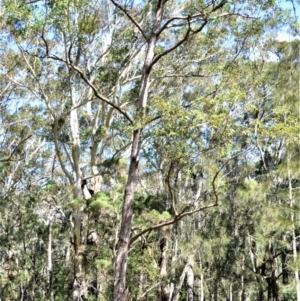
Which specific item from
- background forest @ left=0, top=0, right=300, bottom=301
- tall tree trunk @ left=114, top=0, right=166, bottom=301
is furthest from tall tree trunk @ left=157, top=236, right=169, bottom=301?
tall tree trunk @ left=114, top=0, right=166, bottom=301

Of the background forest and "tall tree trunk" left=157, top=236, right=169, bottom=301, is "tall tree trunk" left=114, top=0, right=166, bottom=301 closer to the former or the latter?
the background forest

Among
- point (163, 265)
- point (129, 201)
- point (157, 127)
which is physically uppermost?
point (157, 127)

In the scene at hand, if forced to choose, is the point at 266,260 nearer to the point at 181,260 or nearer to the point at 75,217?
the point at 181,260

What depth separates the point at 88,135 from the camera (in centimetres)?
1267

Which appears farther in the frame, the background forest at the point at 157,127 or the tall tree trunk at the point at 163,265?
the tall tree trunk at the point at 163,265

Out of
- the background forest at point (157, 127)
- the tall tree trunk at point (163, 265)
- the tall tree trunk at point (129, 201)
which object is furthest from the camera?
the tall tree trunk at point (163, 265)

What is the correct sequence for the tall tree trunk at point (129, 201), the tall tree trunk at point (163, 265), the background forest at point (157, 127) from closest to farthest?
the tall tree trunk at point (129, 201), the background forest at point (157, 127), the tall tree trunk at point (163, 265)

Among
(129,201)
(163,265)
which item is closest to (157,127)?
(129,201)

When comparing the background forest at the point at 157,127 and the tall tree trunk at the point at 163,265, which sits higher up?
the background forest at the point at 157,127

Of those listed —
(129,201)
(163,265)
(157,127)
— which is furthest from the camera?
(163,265)

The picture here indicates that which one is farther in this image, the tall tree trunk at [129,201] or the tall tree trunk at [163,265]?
the tall tree trunk at [163,265]

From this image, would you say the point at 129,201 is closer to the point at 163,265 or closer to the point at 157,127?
the point at 157,127

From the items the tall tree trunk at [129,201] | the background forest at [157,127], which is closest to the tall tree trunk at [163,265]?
the background forest at [157,127]

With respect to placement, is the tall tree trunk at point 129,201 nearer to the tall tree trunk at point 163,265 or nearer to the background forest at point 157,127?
the background forest at point 157,127
